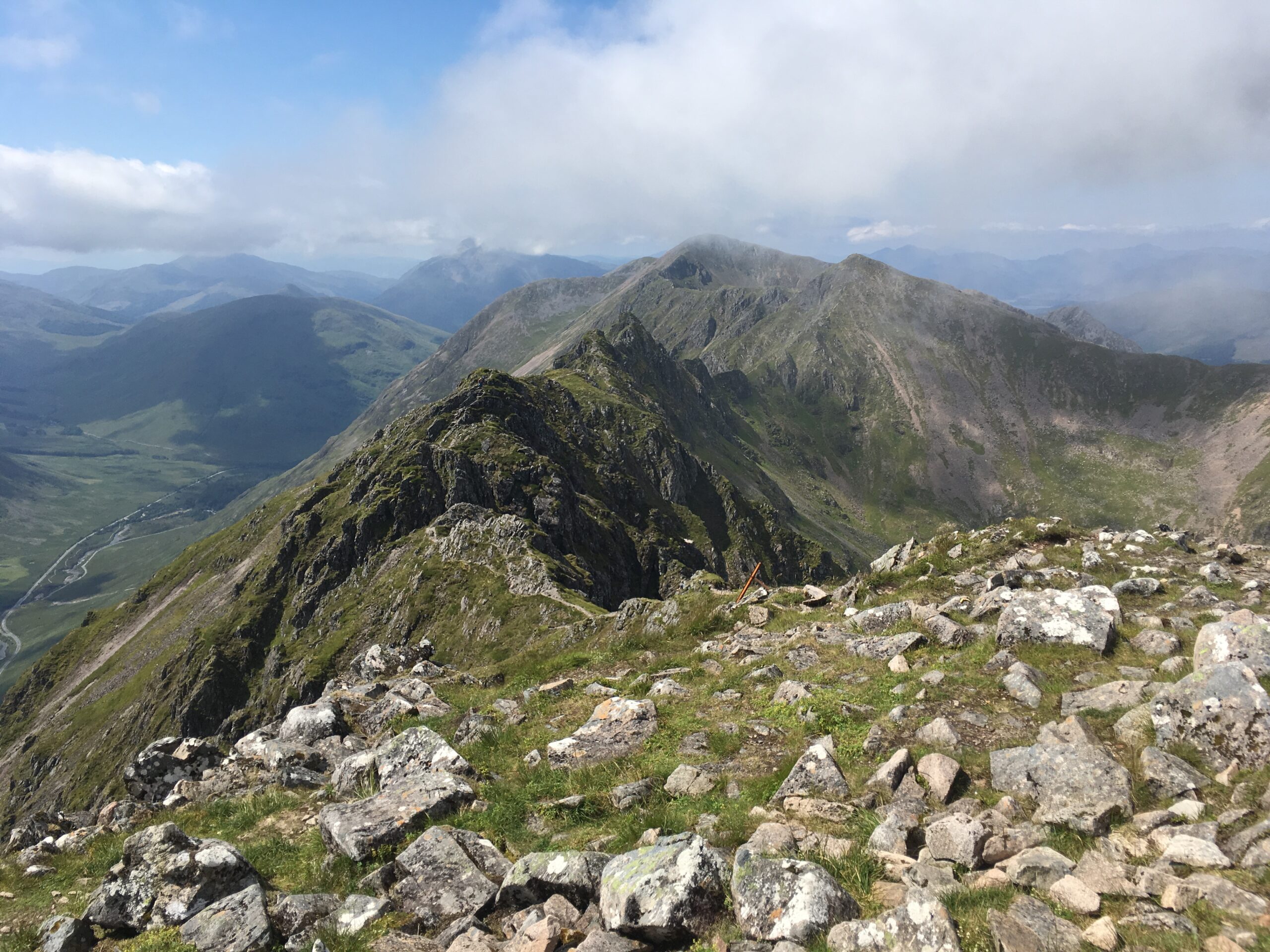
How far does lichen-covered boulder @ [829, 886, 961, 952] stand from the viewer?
6168 mm

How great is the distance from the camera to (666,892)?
770 centimetres

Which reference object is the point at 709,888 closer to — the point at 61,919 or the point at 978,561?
the point at 61,919

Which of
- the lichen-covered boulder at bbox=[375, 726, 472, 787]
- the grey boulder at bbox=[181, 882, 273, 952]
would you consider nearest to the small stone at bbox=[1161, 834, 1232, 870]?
the grey boulder at bbox=[181, 882, 273, 952]

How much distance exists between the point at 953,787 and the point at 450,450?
118 m

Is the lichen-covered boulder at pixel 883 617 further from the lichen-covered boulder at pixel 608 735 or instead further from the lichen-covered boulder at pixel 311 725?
the lichen-covered boulder at pixel 311 725

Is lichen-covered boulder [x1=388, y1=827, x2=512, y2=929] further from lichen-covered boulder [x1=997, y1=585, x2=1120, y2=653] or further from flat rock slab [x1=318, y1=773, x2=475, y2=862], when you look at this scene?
lichen-covered boulder [x1=997, y1=585, x2=1120, y2=653]

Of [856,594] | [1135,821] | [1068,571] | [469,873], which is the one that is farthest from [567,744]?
[1068,571]

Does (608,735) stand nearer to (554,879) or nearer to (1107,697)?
(554,879)

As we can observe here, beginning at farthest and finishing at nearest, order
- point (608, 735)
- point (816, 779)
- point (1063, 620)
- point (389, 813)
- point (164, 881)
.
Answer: point (1063, 620), point (608, 735), point (389, 813), point (816, 779), point (164, 881)

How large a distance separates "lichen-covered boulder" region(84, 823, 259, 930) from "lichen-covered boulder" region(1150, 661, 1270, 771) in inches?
618

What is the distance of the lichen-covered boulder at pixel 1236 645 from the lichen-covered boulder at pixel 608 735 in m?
11.4

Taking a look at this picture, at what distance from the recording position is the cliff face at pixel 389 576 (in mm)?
87438

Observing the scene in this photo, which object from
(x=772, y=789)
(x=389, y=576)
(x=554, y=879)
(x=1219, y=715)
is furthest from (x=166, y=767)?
(x=389, y=576)

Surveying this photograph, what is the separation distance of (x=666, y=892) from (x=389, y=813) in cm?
649
